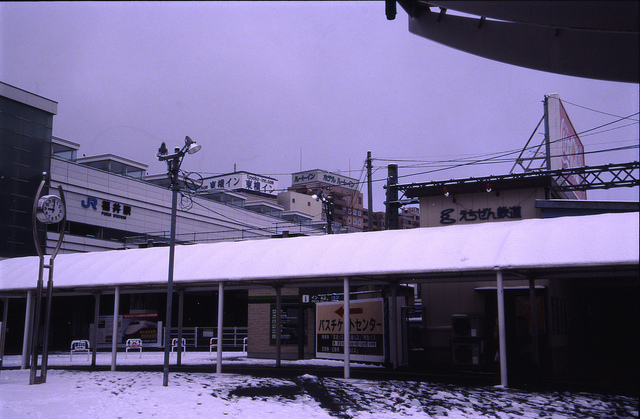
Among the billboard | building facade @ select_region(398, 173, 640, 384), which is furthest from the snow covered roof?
the billboard

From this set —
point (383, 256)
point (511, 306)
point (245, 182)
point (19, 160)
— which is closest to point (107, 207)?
point (19, 160)

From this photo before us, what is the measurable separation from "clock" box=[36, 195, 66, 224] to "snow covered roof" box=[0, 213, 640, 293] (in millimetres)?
2774

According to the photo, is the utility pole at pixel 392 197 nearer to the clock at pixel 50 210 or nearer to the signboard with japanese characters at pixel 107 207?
the clock at pixel 50 210

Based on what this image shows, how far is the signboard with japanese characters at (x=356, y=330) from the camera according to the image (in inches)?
720

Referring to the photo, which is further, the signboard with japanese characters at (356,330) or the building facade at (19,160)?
the building facade at (19,160)

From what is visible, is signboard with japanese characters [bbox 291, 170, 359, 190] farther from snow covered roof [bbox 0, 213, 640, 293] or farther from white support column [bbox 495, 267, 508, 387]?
white support column [bbox 495, 267, 508, 387]

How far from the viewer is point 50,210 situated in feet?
54.9

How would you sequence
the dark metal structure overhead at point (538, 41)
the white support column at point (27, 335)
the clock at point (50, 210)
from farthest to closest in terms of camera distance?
the white support column at point (27, 335)
the clock at point (50, 210)
the dark metal structure overhead at point (538, 41)

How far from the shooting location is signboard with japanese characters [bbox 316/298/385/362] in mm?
18281

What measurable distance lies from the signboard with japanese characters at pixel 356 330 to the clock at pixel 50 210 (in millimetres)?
8985

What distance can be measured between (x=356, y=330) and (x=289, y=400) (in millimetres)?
6936

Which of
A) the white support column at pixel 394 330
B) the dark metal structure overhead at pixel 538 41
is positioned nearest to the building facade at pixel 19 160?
the white support column at pixel 394 330

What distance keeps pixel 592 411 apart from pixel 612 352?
16.8 meters

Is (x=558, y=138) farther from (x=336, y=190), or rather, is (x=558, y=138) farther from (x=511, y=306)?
(x=336, y=190)
